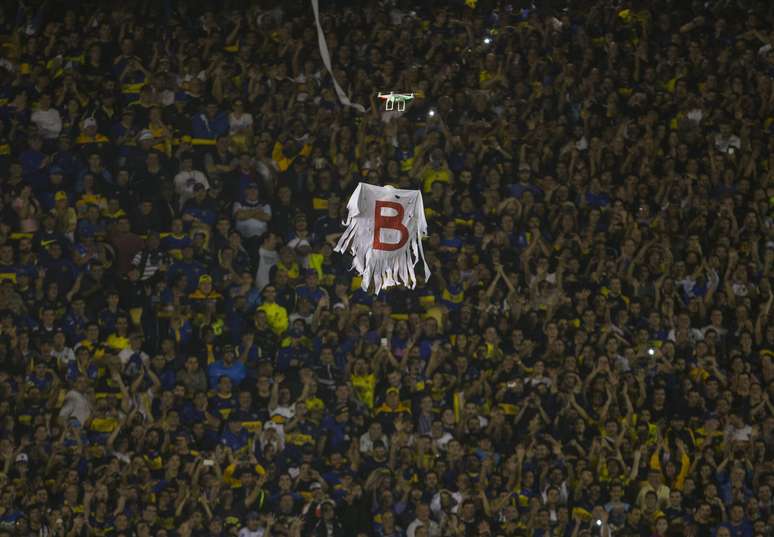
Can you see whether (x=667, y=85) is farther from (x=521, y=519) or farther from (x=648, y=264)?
(x=521, y=519)

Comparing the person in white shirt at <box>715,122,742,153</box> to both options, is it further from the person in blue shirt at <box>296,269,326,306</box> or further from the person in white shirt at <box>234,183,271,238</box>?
the person in white shirt at <box>234,183,271,238</box>

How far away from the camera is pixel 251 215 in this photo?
16797 mm

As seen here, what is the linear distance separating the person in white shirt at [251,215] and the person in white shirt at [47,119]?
2610 mm

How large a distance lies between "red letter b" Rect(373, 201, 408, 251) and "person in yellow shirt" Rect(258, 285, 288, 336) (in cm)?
344

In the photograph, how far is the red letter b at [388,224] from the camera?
12.9 m

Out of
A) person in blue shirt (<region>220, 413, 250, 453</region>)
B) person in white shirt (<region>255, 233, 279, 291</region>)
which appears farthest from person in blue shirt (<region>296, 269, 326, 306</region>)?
person in blue shirt (<region>220, 413, 250, 453</region>)

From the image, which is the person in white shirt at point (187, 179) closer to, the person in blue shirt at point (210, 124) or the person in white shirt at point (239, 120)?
the person in blue shirt at point (210, 124)

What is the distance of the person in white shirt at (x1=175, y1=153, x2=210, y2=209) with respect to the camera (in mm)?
16891

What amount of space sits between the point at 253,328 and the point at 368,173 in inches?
100

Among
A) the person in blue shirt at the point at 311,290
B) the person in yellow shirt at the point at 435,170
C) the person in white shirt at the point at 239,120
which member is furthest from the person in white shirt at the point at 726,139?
the person in white shirt at the point at 239,120

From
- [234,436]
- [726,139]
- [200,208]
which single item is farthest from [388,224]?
[726,139]

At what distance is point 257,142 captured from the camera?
17.2 meters

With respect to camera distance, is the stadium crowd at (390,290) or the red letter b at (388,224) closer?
the red letter b at (388,224)

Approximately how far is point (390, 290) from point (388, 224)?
3499 millimetres
